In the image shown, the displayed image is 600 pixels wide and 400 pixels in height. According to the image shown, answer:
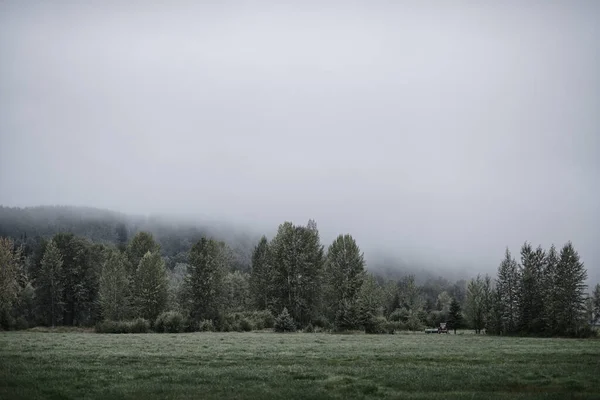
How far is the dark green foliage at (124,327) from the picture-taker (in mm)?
82812

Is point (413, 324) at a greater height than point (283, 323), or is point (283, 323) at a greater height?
point (283, 323)

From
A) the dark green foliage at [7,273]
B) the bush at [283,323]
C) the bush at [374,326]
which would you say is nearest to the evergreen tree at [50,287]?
the dark green foliage at [7,273]

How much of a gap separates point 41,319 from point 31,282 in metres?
13.2

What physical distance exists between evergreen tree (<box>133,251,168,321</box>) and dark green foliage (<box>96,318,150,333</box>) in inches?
353

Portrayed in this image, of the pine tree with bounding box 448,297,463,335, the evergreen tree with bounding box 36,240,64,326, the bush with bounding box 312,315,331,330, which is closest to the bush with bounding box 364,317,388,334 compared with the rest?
the bush with bounding box 312,315,331,330

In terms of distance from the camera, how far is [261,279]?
119 meters

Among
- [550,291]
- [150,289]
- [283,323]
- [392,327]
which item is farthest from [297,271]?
[550,291]

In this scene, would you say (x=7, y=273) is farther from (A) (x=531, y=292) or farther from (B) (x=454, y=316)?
(A) (x=531, y=292)

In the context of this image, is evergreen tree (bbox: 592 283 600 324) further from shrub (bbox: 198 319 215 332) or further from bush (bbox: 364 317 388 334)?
shrub (bbox: 198 319 215 332)

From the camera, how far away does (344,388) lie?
2244 cm

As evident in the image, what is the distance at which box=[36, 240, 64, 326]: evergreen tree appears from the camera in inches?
4124

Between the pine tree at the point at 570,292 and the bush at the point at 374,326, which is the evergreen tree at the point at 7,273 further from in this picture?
the pine tree at the point at 570,292

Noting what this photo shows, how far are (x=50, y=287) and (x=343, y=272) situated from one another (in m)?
64.8

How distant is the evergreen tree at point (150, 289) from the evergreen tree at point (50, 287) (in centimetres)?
2130
